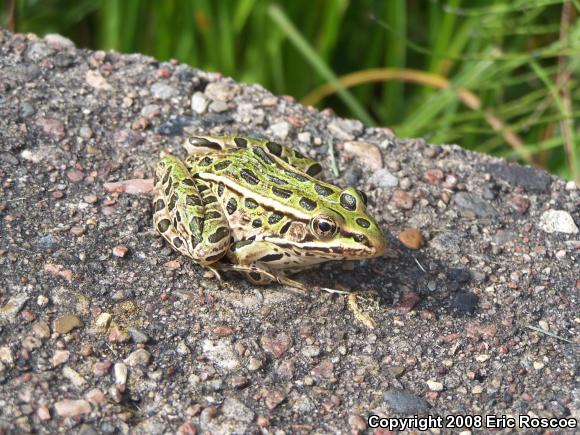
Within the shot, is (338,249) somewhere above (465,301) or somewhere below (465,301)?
above

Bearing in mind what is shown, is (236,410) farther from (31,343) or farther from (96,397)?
(31,343)

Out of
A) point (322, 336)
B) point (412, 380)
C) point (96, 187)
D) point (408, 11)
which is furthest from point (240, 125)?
point (408, 11)

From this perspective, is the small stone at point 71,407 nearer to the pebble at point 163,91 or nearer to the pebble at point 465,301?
the pebble at point 465,301

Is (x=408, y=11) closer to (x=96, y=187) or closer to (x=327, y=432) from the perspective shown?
(x=96, y=187)

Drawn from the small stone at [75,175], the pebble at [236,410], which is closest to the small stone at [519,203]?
the pebble at [236,410]

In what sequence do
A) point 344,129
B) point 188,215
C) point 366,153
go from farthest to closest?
point 344,129 → point 366,153 → point 188,215

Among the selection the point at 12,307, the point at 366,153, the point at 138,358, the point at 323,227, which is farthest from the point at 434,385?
the point at 12,307

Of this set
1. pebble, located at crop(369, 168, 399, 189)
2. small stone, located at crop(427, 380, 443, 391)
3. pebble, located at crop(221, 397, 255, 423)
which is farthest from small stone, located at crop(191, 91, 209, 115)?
small stone, located at crop(427, 380, 443, 391)
